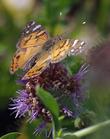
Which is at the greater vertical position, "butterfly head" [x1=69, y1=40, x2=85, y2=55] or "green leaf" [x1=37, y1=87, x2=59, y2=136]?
"butterfly head" [x1=69, y1=40, x2=85, y2=55]

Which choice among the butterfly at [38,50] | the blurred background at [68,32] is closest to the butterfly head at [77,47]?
the butterfly at [38,50]

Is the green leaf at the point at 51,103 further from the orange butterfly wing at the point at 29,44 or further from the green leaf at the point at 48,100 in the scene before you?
the orange butterfly wing at the point at 29,44

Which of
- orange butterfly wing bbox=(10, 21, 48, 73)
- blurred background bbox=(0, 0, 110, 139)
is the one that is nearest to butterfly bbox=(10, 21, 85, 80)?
orange butterfly wing bbox=(10, 21, 48, 73)

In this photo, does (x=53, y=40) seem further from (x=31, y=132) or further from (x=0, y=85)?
(x=0, y=85)

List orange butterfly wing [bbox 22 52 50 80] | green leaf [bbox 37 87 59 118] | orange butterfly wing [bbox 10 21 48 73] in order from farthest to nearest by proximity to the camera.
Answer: orange butterfly wing [bbox 10 21 48 73] < orange butterfly wing [bbox 22 52 50 80] < green leaf [bbox 37 87 59 118]

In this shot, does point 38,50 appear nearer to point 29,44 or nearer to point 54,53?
point 29,44

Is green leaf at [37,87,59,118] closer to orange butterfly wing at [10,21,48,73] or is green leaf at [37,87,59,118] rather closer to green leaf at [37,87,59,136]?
green leaf at [37,87,59,136]
